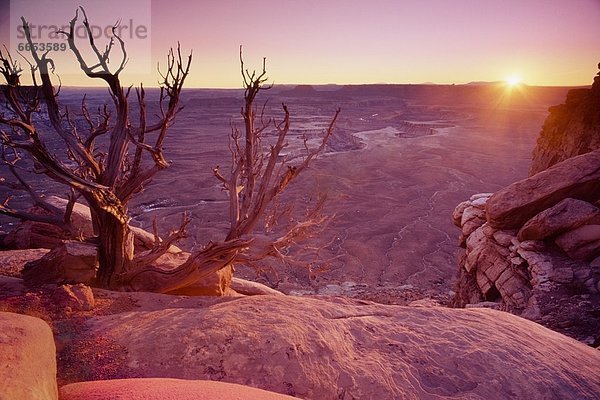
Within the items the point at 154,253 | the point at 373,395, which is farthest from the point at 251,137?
the point at 373,395

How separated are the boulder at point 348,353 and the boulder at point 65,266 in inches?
52.7

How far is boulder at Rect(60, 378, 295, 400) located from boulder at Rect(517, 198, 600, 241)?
769 centimetres

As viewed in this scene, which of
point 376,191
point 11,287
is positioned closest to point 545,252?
point 11,287

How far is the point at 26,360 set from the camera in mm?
1989

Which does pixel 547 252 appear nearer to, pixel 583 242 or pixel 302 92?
pixel 583 242

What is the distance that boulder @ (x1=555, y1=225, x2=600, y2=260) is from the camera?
23.9ft

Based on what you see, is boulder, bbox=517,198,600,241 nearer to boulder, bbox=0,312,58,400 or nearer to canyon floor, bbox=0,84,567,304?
canyon floor, bbox=0,84,567,304

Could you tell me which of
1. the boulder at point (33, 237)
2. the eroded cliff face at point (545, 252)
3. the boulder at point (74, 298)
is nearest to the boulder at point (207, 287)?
the boulder at point (74, 298)

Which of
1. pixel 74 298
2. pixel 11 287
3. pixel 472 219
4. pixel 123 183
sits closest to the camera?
pixel 74 298

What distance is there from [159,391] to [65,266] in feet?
10.7

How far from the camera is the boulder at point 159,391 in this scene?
6.63 feet

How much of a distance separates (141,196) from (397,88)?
81.5m

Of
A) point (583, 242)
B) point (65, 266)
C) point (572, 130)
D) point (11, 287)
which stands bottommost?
point (583, 242)

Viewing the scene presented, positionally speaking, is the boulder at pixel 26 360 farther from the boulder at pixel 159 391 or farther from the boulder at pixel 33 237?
the boulder at pixel 33 237
